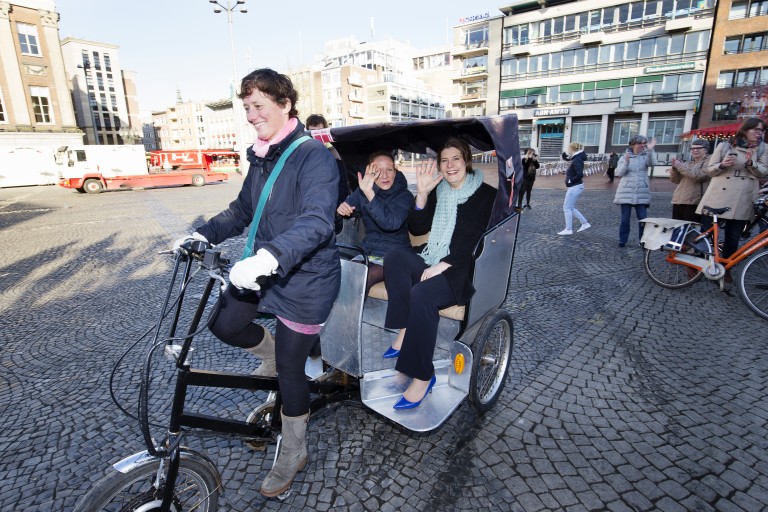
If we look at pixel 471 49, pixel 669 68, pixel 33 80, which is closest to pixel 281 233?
pixel 33 80

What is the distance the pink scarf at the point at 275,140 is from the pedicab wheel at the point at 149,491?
1.49 meters

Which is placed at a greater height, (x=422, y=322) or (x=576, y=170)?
(x=576, y=170)

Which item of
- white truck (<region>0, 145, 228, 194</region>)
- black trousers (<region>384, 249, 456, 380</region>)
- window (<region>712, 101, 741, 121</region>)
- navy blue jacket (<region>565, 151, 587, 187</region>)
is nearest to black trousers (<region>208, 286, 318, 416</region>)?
black trousers (<region>384, 249, 456, 380</region>)

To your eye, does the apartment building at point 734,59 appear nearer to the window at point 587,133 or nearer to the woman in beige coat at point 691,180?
the window at point 587,133

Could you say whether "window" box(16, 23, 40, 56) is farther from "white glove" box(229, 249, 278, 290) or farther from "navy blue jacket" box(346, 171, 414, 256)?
"white glove" box(229, 249, 278, 290)

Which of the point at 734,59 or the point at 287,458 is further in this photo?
the point at 734,59

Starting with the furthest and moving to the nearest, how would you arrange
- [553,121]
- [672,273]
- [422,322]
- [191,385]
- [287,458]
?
[553,121] → [672,273] → [422,322] → [287,458] → [191,385]

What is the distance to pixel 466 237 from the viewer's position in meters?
3.02

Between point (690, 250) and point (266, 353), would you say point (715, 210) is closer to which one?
point (690, 250)

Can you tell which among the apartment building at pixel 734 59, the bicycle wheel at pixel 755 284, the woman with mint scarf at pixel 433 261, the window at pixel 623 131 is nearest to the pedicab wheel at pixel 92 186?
the woman with mint scarf at pixel 433 261

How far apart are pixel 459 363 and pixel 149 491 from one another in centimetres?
183

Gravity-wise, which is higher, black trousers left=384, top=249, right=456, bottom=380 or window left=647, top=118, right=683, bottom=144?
window left=647, top=118, right=683, bottom=144

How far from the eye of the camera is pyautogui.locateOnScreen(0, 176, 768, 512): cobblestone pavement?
2.29 m

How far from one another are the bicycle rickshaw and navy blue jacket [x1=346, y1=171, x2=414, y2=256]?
456mm
